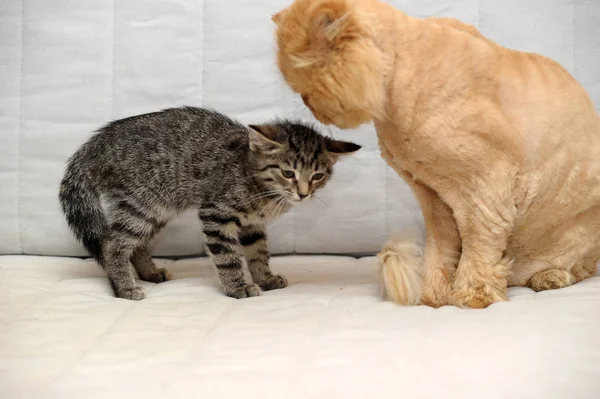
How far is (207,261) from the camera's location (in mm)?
2326

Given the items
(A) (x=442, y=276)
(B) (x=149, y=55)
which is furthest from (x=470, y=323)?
(B) (x=149, y=55)

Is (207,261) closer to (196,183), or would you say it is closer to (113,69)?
(196,183)

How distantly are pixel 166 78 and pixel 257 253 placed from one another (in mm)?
652

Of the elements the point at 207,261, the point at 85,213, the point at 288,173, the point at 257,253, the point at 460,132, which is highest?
the point at 460,132

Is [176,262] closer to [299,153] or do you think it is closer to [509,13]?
[299,153]

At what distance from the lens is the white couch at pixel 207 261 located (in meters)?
1.33

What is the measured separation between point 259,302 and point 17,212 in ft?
3.24

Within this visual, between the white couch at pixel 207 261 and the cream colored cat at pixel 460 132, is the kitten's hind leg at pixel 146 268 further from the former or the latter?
the cream colored cat at pixel 460 132

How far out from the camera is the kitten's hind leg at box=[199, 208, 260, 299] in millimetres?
1896

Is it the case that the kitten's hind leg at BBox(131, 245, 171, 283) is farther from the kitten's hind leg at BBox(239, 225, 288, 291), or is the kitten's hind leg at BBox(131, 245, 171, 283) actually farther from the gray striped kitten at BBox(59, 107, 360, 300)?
the kitten's hind leg at BBox(239, 225, 288, 291)

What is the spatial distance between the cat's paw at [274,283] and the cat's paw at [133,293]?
0.34 metres

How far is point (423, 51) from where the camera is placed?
1599mm

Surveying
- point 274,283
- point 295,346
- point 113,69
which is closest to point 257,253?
point 274,283

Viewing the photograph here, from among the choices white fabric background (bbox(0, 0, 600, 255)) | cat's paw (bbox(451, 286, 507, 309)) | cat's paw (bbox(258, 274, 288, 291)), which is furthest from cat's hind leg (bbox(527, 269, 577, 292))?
cat's paw (bbox(258, 274, 288, 291))
